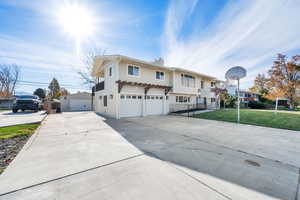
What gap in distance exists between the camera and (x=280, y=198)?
77.6 inches

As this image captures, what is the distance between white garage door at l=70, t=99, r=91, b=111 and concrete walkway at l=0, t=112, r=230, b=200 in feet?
61.3

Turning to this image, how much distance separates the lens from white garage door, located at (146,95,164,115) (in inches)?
504

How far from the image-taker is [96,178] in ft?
7.93

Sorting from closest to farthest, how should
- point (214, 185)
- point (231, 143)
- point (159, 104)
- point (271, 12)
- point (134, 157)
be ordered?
point (214, 185) < point (134, 157) < point (231, 143) < point (271, 12) < point (159, 104)

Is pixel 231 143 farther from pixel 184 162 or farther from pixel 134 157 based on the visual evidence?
pixel 134 157

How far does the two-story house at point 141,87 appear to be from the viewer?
11.0 metres

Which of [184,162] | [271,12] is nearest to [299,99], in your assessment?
[271,12]

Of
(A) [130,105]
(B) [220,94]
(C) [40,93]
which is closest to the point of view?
(A) [130,105]

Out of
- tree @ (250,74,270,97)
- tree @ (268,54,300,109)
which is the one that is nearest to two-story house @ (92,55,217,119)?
tree @ (268,54,300,109)

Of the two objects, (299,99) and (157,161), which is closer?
(157,161)

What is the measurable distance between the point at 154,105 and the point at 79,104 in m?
14.5

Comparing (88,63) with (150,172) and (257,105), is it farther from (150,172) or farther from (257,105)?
(257,105)

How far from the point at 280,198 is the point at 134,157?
294 cm

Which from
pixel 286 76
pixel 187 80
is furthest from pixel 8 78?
pixel 286 76
